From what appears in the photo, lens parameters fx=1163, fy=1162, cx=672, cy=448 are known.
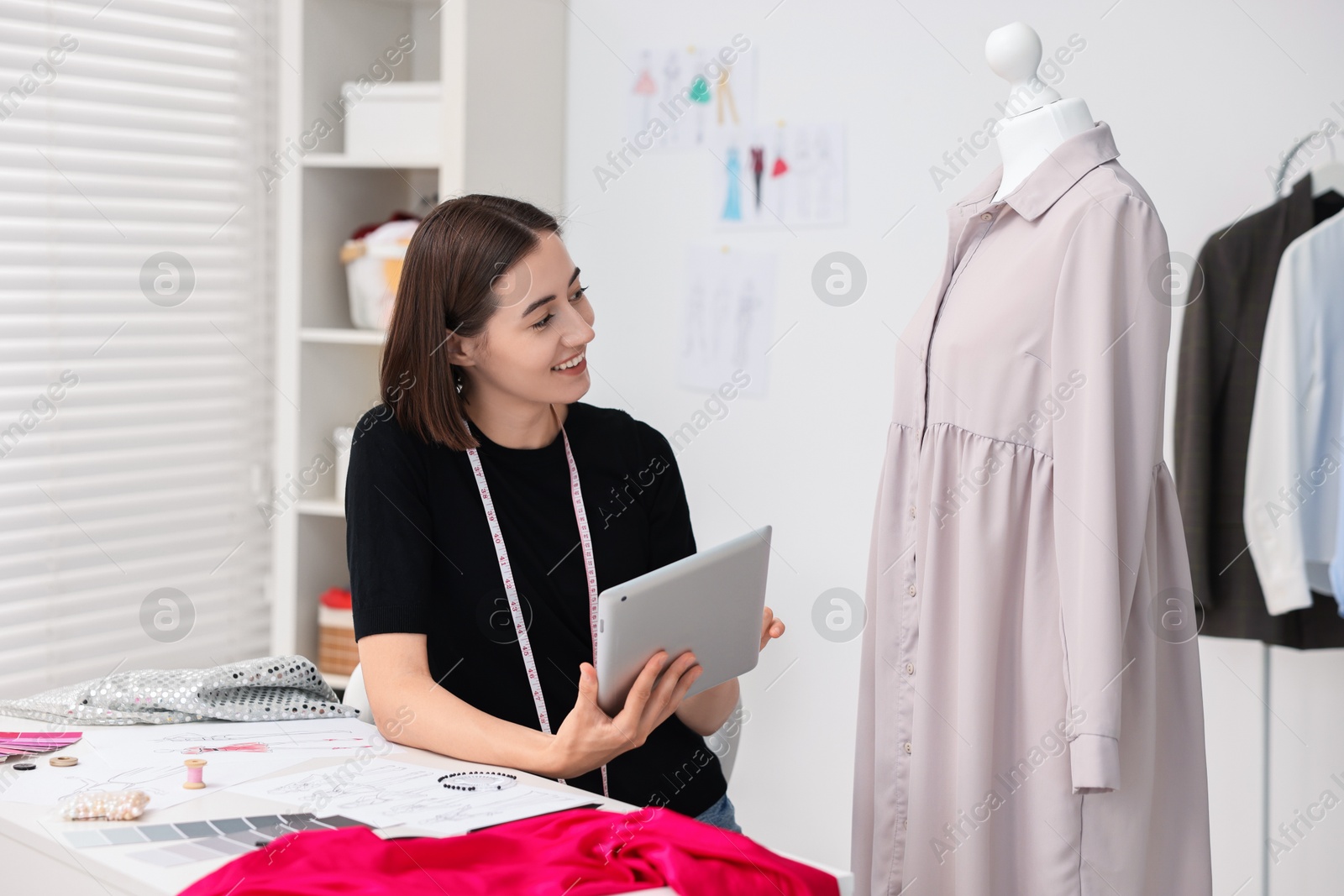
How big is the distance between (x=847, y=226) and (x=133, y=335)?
1.73m

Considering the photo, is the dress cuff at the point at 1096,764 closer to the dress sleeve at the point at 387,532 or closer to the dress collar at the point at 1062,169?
the dress collar at the point at 1062,169

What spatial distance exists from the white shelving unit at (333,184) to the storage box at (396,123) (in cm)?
2

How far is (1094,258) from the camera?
1.45 m

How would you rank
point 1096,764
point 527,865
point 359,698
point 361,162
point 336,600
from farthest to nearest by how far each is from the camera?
1. point 336,600
2. point 361,162
3. point 359,698
4. point 1096,764
5. point 527,865

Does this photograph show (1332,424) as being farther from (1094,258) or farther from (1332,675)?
(1094,258)

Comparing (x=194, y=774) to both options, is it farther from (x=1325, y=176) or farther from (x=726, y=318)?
(x=1325, y=176)

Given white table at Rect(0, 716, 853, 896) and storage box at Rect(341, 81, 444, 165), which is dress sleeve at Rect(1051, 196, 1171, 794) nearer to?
white table at Rect(0, 716, 853, 896)

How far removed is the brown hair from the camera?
1.66 metres

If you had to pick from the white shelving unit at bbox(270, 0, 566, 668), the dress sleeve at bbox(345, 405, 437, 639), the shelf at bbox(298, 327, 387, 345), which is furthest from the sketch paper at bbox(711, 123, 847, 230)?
the dress sleeve at bbox(345, 405, 437, 639)

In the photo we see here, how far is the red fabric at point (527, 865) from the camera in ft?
3.33

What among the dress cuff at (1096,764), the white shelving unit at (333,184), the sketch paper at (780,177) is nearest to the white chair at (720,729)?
the dress cuff at (1096,764)

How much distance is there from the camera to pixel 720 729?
6.09ft

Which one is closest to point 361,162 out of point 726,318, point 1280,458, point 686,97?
point 686,97

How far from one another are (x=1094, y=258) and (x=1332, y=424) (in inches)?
38.5
